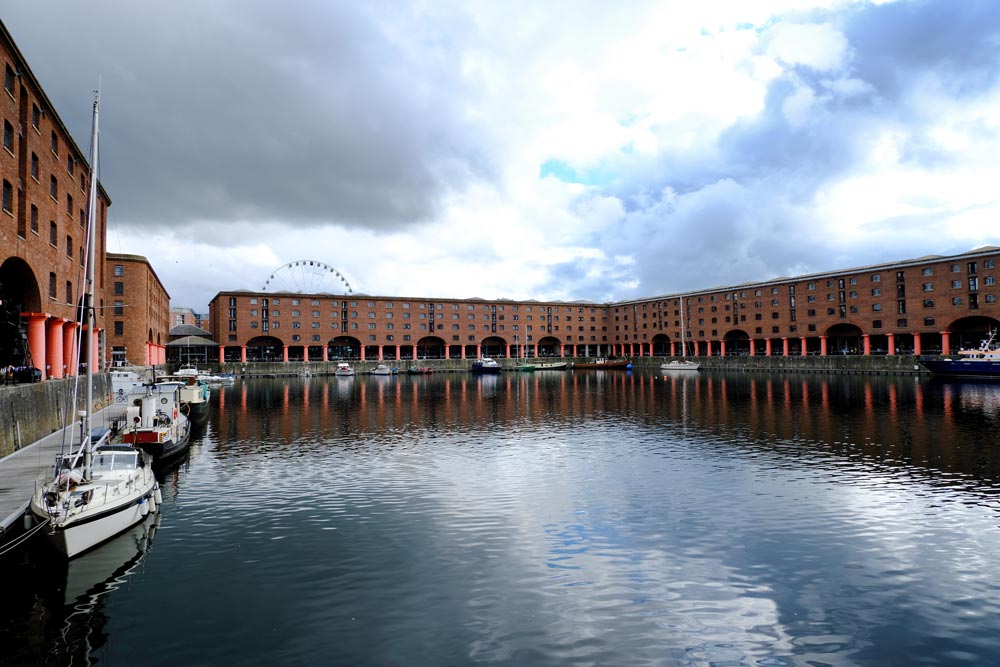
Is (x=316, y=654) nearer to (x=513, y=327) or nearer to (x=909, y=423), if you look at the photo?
(x=909, y=423)

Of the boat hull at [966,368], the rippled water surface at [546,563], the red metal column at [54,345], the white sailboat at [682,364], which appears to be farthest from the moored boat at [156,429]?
the white sailboat at [682,364]

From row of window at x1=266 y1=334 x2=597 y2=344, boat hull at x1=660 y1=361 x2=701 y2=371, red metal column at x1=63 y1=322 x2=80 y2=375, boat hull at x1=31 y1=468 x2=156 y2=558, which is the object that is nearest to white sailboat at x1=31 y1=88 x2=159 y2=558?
boat hull at x1=31 y1=468 x2=156 y2=558

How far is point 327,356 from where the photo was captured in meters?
138

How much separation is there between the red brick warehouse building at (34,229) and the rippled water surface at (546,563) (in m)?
20.2

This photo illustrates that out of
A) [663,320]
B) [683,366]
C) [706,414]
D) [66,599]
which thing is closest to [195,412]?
[66,599]

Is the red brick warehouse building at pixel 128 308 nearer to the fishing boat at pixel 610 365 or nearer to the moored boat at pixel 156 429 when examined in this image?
the moored boat at pixel 156 429

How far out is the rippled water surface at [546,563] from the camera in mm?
11227

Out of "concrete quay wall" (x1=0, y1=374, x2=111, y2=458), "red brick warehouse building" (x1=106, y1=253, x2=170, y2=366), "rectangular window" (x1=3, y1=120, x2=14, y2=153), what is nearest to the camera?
"concrete quay wall" (x1=0, y1=374, x2=111, y2=458)

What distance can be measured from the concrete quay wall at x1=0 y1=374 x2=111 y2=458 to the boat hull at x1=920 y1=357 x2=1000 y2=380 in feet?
348

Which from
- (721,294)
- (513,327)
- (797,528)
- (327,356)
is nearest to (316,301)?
(327,356)

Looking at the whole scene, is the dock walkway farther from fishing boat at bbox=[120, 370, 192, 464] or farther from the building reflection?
the building reflection

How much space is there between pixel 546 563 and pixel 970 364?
9771cm

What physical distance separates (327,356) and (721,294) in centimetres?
9731

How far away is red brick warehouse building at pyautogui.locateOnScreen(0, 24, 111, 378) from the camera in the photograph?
35.3m
